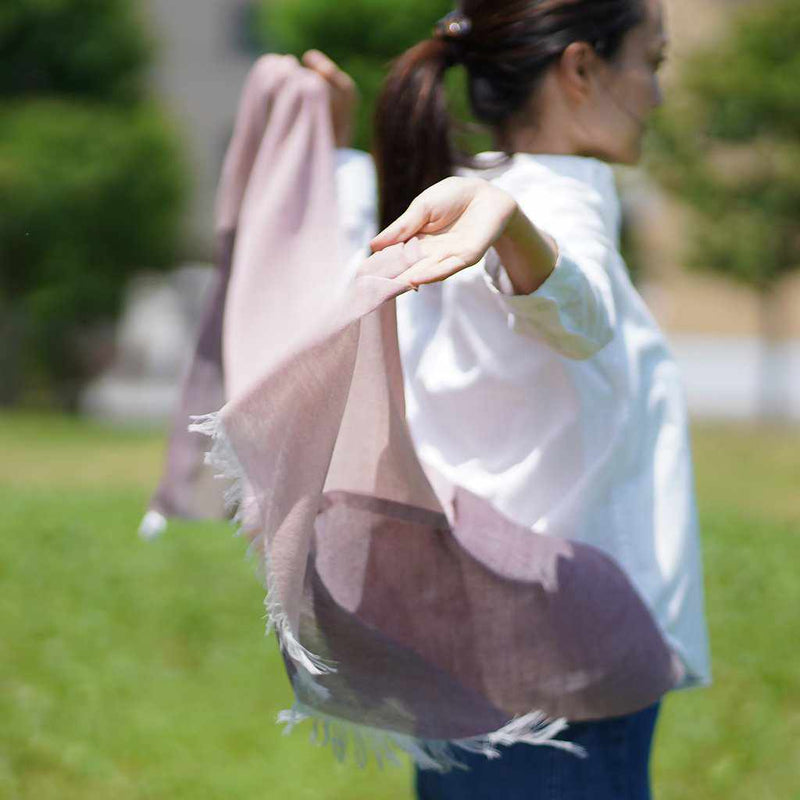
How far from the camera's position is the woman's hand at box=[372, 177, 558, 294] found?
1.21m

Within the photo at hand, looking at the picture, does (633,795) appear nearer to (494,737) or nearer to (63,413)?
(494,737)

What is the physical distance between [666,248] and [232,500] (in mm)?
16736

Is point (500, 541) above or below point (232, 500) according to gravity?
below

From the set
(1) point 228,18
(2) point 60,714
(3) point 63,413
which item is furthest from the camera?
(1) point 228,18

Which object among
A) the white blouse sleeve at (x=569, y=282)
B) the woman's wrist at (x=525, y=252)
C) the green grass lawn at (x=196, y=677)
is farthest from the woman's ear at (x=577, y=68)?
the green grass lawn at (x=196, y=677)

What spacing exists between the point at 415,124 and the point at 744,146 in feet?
39.7

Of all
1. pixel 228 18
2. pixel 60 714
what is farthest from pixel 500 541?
pixel 228 18

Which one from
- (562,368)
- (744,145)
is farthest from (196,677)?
(744,145)

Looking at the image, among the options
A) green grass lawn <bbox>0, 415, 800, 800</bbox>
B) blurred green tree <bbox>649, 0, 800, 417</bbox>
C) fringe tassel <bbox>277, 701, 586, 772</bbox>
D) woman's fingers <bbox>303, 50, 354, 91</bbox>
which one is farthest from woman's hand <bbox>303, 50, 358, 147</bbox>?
blurred green tree <bbox>649, 0, 800, 417</bbox>

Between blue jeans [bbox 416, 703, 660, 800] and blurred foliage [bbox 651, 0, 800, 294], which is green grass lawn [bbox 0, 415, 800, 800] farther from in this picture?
blurred foliage [bbox 651, 0, 800, 294]

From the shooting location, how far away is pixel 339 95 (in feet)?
6.70

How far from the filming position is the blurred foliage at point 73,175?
52.0 feet

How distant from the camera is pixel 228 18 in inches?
902

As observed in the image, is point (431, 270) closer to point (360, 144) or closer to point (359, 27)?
point (360, 144)
